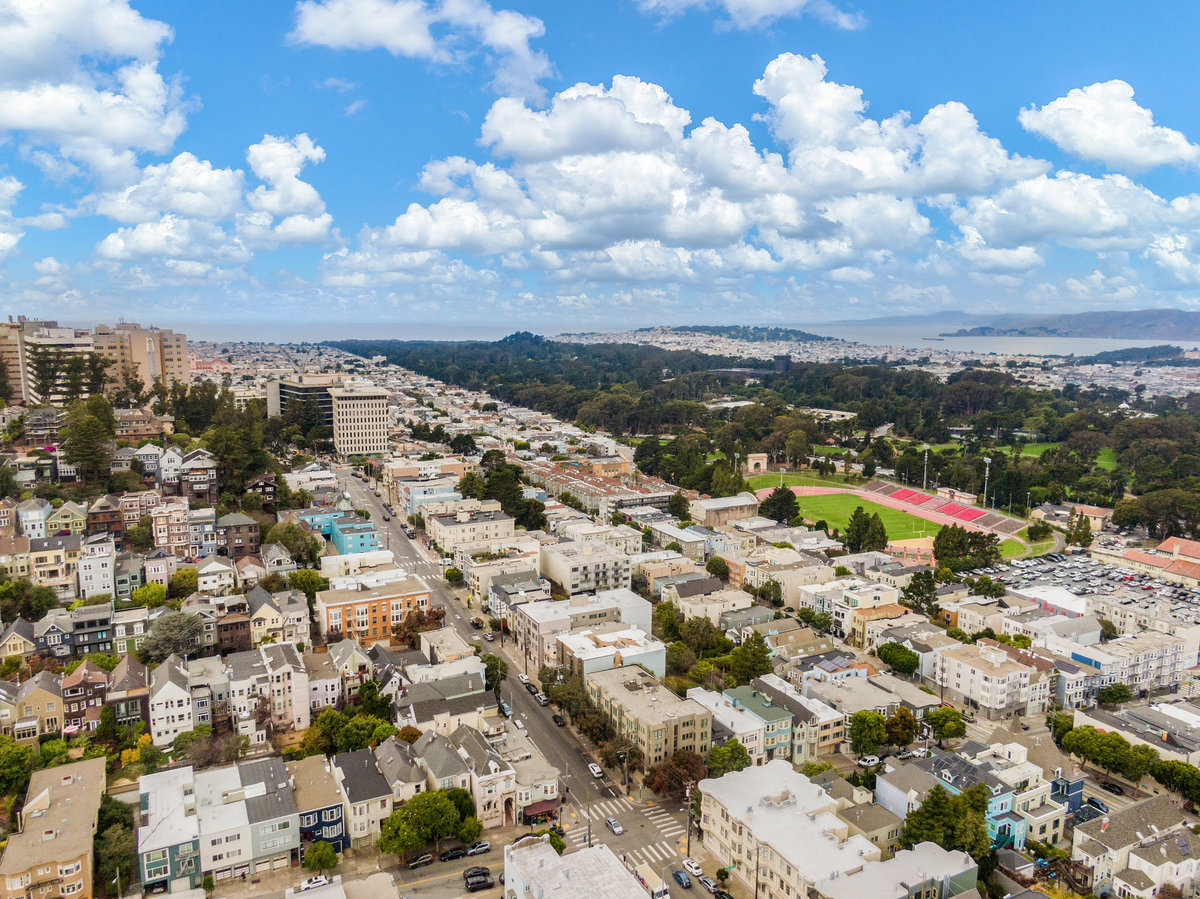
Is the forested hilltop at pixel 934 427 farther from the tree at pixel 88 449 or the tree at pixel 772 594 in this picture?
the tree at pixel 88 449

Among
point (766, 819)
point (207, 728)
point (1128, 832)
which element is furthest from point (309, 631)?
point (1128, 832)

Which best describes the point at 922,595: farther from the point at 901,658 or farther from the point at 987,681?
the point at 987,681

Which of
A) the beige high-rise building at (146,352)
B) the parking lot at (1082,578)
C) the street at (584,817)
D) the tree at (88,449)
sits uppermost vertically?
the beige high-rise building at (146,352)

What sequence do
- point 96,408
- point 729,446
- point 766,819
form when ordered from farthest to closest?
point 729,446, point 96,408, point 766,819

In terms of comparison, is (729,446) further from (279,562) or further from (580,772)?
(580,772)

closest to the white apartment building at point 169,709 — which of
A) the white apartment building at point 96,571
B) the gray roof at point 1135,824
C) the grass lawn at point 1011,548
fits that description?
the white apartment building at point 96,571

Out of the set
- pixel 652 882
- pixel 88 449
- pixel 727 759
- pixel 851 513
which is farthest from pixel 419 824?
pixel 851 513
